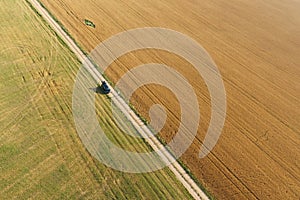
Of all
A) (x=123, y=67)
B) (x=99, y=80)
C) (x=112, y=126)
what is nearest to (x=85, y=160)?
(x=112, y=126)

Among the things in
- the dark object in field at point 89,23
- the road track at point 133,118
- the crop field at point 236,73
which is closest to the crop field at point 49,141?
the road track at point 133,118

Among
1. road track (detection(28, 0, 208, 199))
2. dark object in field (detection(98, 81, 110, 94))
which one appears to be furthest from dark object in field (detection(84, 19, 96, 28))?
dark object in field (detection(98, 81, 110, 94))

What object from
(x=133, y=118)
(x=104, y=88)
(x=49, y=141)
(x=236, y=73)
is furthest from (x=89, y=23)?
(x=49, y=141)

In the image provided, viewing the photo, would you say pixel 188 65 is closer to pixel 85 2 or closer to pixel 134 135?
pixel 134 135

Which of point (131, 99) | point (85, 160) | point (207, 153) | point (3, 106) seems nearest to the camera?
point (85, 160)

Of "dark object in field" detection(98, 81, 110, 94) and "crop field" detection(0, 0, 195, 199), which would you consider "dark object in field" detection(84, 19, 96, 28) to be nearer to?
"crop field" detection(0, 0, 195, 199)

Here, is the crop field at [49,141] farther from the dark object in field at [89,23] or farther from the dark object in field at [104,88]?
the dark object in field at [89,23]

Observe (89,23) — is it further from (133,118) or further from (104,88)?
(133,118)
